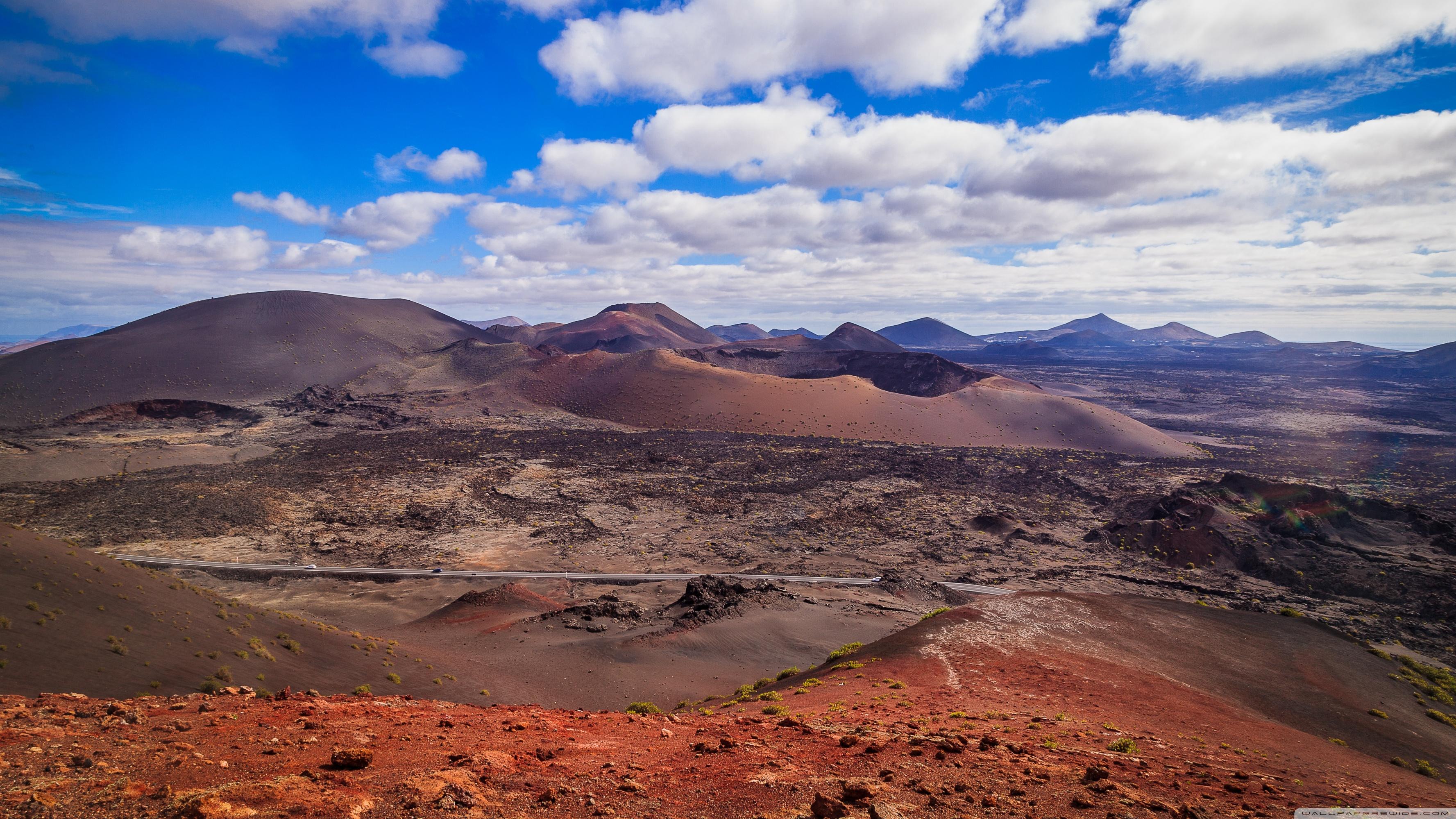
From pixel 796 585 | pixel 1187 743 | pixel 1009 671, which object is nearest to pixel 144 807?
pixel 1187 743

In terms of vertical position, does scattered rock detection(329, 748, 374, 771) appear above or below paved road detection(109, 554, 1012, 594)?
above

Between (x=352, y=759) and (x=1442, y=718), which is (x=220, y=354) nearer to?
(x=352, y=759)

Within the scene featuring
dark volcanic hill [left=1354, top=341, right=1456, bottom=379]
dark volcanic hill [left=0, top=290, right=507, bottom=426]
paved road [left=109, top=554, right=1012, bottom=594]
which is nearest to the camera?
paved road [left=109, top=554, right=1012, bottom=594]

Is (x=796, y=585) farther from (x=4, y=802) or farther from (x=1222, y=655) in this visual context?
(x=4, y=802)

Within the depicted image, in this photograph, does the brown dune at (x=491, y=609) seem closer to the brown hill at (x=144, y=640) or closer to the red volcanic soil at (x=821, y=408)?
the brown hill at (x=144, y=640)

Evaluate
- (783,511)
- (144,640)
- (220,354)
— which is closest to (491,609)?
(144,640)

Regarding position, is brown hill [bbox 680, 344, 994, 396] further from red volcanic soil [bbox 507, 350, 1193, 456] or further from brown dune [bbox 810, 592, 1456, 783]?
brown dune [bbox 810, 592, 1456, 783]

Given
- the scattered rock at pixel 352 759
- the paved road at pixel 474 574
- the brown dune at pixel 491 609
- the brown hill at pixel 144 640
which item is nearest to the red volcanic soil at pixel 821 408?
the paved road at pixel 474 574

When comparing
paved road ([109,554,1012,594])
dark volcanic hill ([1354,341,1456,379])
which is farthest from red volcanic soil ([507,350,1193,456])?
dark volcanic hill ([1354,341,1456,379])
